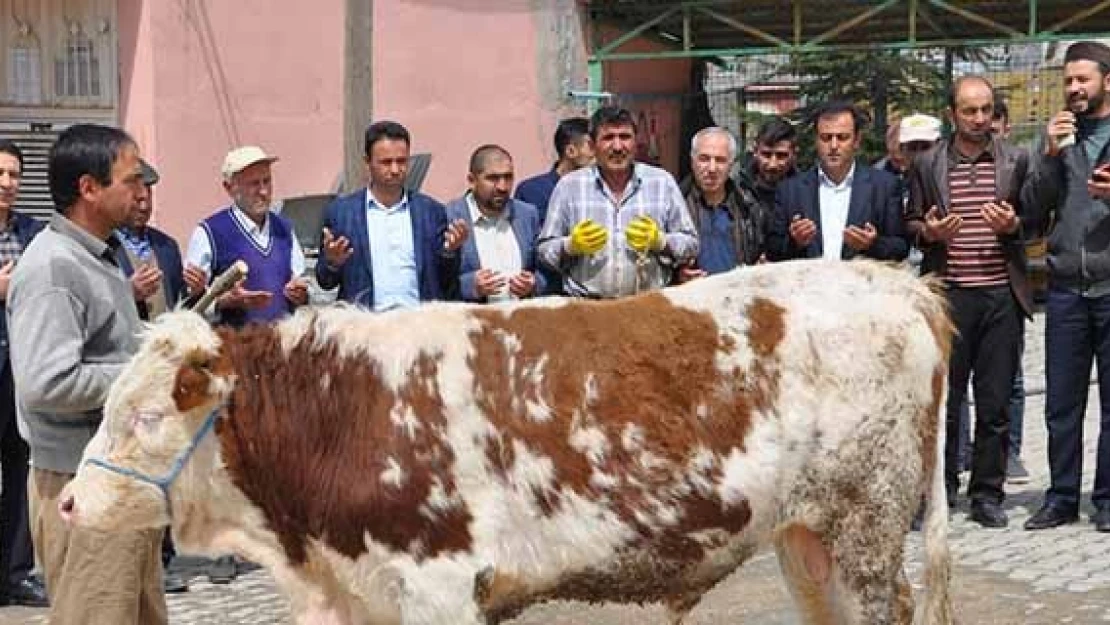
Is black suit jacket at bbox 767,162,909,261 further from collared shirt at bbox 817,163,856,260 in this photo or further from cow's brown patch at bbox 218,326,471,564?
cow's brown patch at bbox 218,326,471,564

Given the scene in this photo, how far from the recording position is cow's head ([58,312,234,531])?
14.1 feet

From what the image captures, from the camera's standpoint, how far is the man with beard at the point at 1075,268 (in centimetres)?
818

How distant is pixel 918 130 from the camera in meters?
10.1

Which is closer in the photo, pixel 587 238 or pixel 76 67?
pixel 587 238

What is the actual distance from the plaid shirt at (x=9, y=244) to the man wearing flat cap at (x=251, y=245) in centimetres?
80

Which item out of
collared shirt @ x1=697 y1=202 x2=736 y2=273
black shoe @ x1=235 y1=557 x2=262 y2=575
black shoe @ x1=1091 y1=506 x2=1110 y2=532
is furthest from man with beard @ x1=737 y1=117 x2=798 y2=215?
black shoe @ x1=235 y1=557 x2=262 y2=575

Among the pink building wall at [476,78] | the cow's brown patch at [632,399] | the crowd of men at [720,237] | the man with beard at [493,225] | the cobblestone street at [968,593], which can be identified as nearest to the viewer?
the cow's brown patch at [632,399]

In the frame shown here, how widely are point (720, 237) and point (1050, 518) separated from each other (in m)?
2.33

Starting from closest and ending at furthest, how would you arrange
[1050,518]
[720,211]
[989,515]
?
[720,211]
[1050,518]
[989,515]

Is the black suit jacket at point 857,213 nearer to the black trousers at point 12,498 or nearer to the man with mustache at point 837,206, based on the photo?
the man with mustache at point 837,206

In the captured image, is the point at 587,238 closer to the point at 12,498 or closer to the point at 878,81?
the point at 12,498

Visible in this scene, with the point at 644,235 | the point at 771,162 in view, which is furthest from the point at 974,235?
the point at 644,235

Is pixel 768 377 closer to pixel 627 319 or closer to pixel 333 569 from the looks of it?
pixel 627 319

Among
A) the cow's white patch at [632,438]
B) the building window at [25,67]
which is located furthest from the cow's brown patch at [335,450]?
the building window at [25,67]
